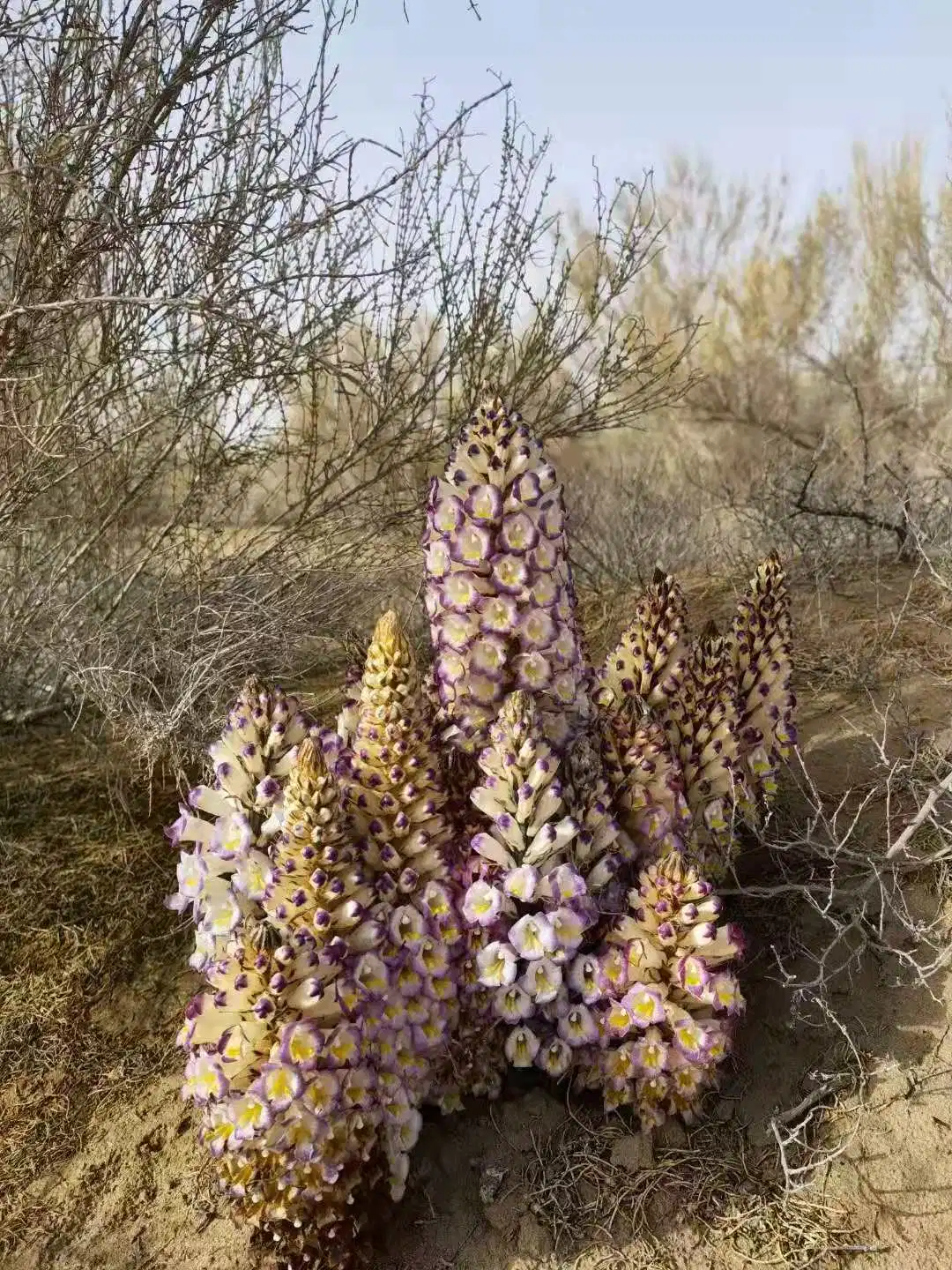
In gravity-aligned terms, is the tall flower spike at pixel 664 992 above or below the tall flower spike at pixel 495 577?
below

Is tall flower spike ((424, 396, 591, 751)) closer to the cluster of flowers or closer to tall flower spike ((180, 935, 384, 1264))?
the cluster of flowers

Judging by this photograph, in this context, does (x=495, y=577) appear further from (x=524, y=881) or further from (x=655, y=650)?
(x=524, y=881)

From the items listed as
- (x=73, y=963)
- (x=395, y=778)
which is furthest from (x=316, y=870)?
(x=73, y=963)

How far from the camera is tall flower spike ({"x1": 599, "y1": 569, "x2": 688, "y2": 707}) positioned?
8.77 ft

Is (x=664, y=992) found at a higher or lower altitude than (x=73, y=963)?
higher

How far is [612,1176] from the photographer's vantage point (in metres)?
2.30

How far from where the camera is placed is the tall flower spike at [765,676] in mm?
2842

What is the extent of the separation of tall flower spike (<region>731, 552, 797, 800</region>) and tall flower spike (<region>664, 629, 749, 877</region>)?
15cm

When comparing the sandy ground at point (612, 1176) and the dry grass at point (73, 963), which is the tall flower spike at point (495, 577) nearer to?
the sandy ground at point (612, 1176)

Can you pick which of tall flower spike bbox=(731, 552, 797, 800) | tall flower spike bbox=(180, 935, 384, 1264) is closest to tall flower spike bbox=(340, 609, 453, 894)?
tall flower spike bbox=(180, 935, 384, 1264)

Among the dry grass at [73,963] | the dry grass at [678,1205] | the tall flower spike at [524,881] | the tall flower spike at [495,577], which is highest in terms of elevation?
the tall flower spike at [495,577]

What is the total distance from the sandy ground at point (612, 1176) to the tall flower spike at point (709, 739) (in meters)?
0.49

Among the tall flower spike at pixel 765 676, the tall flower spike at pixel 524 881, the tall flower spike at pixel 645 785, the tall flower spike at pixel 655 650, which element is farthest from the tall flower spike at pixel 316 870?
the tall flower spike at pixel 765 676

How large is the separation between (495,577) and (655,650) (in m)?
0.61
